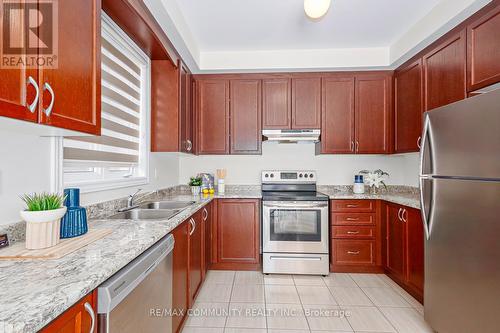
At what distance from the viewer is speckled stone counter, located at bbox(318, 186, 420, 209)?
105 inches

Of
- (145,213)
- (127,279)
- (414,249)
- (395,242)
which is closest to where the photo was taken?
(127,279)

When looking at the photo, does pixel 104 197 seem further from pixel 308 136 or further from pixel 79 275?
pixel 308 136

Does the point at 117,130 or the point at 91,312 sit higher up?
the point at 117,130

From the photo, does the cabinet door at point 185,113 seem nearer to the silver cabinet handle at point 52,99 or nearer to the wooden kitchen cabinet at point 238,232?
the wooden kitchen cabinet at point 238,232

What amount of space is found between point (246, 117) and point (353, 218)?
1.76 meters

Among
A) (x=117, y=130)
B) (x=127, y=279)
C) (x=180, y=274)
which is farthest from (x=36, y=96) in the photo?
(x=180, y=274)

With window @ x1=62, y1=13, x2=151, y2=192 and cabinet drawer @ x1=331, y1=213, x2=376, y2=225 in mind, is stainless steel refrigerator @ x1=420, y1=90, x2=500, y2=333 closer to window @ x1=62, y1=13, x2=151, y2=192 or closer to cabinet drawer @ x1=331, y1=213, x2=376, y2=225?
cabinet drawer @ x1=331, y1=213, x2=376, y2=225

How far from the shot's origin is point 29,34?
84cm

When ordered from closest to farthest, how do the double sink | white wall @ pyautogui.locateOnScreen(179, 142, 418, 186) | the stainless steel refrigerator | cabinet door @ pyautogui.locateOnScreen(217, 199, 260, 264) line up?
1. the stainless steel refrigerator
2. the double sink
3. cabinet door @ pyautogui.locateOnScreen(217, 199, 260, 264)
4. white wall @ pyautogui.locateOnScreen(179, 142, 418, 186)

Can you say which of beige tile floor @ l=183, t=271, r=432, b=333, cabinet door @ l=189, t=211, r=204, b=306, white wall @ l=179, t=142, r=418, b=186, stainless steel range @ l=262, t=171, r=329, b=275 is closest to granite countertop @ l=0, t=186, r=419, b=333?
cabinet door @ l=189, t=211, r=204, b=306

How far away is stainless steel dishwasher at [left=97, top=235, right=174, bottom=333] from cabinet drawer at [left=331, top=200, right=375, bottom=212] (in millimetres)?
2004

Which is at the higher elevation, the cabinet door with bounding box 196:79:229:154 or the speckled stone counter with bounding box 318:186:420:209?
the cabinet door with bounding box 196:79:229:154

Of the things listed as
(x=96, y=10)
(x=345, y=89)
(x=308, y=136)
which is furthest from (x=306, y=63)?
(x=96, y=10)

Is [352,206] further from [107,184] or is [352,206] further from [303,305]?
[107,184]
